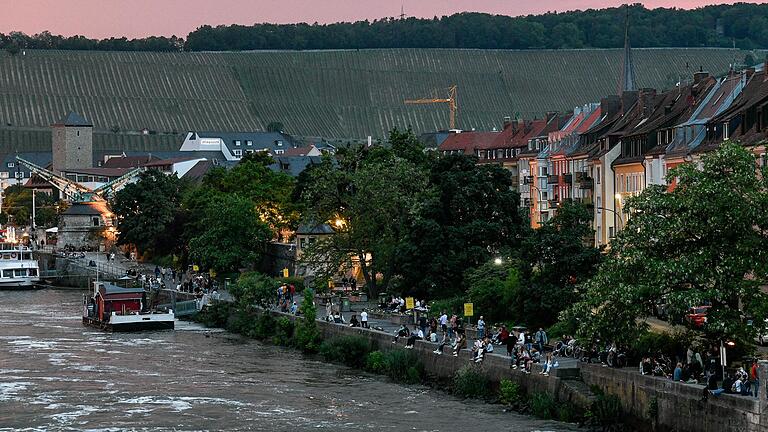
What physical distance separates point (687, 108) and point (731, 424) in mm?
36833

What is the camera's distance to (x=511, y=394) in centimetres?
5072

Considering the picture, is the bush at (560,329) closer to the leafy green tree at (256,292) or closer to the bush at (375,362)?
the bush at (375,362)

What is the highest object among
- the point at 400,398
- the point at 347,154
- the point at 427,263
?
the point at 347,154

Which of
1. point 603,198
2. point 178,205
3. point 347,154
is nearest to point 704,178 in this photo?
point 603,198

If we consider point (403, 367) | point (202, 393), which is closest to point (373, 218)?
point (403, 367)

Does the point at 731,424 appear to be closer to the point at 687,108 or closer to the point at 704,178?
the point at 704,178

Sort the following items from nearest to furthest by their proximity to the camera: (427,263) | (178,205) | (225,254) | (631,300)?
1. (631,300)
2. (427,263)
3. (225,254)
4. (178,205)

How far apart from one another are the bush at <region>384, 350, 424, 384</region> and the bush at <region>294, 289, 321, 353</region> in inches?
369

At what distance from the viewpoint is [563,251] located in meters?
61.2

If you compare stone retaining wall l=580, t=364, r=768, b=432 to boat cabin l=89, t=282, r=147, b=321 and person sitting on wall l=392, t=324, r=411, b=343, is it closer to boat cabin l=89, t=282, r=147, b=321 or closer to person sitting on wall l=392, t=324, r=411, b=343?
person sitting on wall l=392, t=324, r=411, b=343

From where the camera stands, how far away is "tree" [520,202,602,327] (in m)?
61.0

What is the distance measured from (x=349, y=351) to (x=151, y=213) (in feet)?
213

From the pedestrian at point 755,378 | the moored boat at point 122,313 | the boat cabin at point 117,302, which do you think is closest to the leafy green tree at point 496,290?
the moored boat at point 122,313

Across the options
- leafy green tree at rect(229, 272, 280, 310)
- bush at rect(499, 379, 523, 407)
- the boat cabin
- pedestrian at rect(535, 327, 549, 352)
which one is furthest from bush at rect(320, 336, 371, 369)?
the boat cabin
